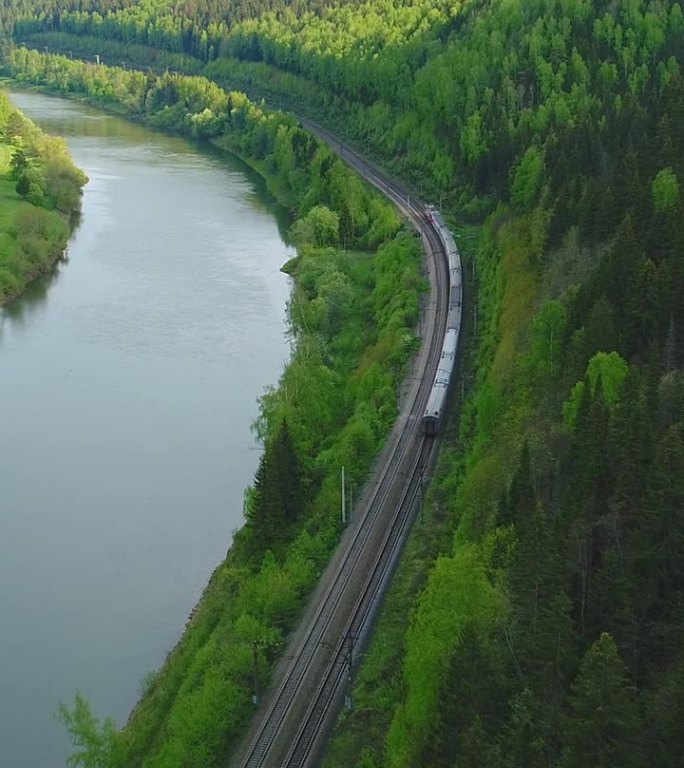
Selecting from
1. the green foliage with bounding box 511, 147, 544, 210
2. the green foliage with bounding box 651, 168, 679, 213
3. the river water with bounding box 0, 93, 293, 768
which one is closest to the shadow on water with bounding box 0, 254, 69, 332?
the river water with bounding box 0, 93, 293, 768

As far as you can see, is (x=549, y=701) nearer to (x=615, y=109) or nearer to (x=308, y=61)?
(x=615, y=109)

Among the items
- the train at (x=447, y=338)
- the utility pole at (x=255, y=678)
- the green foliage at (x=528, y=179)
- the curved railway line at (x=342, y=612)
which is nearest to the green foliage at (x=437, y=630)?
the curved railway line at (x=342, y=612)

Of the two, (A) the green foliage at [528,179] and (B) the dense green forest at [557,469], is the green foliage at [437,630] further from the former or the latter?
(A) the green foliage at [528,179]

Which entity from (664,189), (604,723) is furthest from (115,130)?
(604,723)

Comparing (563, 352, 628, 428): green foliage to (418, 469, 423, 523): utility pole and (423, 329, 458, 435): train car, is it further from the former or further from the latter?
(423, 329, 458, 435): train car

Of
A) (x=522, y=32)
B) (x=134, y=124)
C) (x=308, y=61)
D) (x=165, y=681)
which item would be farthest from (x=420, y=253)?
(x=134, y=124)

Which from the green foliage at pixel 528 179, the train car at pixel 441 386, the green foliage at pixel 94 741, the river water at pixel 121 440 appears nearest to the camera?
→ the green foliage at pixel 94 741
